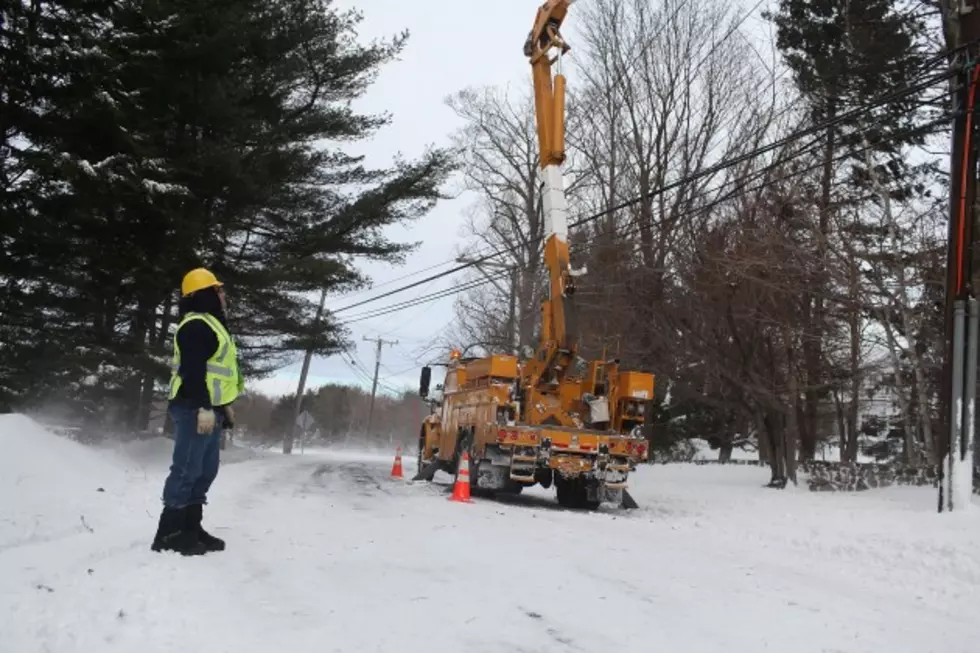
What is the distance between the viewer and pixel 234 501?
33.0ft

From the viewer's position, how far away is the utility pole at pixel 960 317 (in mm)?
10750

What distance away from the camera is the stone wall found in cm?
1562

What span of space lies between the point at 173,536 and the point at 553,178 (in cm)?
961

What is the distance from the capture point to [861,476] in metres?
16.5

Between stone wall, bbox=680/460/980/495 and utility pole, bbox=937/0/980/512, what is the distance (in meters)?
4.51

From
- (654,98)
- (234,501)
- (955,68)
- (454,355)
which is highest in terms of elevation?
(654,98)

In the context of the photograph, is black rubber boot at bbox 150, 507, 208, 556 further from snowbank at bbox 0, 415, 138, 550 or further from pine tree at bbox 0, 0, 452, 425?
pine tree at bbox 0, 0, 452, 425

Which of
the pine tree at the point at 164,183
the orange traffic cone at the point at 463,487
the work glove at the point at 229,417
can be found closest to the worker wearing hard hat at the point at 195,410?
the work glove at the point at 229,417

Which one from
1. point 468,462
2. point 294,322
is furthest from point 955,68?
point 294,322

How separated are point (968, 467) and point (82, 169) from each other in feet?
49.7

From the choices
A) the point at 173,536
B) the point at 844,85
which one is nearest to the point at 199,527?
the point at 173,536

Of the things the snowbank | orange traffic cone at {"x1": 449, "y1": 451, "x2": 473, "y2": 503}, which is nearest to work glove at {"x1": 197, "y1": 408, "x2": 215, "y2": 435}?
the snowbank

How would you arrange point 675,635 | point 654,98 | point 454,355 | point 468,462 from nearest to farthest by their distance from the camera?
1. point 675,635
2. point 468,462
3. point 454,355
4. point 654,98

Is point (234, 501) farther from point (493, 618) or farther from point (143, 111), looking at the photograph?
point (143, 111)
